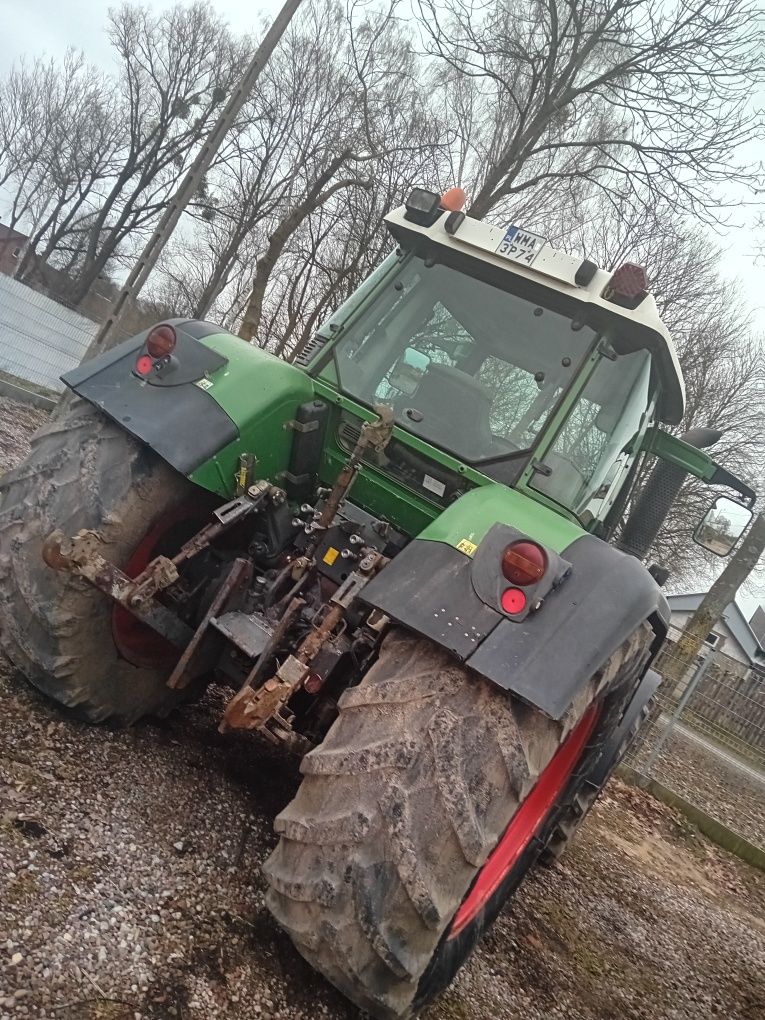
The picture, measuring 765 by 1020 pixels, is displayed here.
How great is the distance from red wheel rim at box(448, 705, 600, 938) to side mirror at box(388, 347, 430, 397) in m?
1.53

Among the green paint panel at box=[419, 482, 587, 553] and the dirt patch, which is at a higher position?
the green paint panel at box=[419, 482, 587, 553]

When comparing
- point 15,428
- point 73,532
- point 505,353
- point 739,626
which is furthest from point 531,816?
point 739,626

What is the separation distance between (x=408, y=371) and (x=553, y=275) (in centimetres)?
74

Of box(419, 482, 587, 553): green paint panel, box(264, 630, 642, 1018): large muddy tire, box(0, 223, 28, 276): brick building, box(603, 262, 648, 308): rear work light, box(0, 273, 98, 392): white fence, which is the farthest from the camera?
box(0, 223, 28, 276): brick building

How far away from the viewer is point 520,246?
3.36 meters

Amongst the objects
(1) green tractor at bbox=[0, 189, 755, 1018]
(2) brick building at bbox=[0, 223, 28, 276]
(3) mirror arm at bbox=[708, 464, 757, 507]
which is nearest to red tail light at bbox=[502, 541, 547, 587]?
(1) green tractor at bbox=[0, 189, 755, 1018]

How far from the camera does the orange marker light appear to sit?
11.7 ft

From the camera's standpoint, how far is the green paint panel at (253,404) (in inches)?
116

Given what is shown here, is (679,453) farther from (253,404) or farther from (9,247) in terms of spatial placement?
(9,247)

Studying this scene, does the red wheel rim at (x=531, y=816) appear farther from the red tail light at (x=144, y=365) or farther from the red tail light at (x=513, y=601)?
the red tail light at (x=144, y=365)

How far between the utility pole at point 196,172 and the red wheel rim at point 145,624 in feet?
28.6

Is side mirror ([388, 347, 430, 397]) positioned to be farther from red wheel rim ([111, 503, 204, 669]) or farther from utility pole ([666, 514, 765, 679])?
utility pole ([666, 514, 765, 679])

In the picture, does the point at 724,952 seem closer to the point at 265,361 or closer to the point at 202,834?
the point at 202,834

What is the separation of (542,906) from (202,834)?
2.02m
